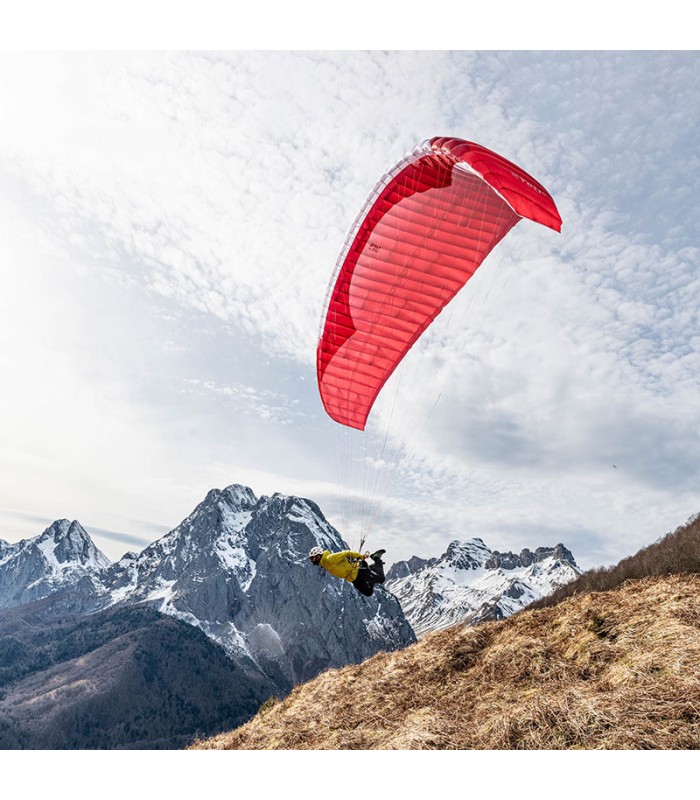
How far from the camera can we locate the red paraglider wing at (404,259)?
1219 cm

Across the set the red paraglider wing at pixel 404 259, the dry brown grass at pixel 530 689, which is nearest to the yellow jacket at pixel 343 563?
the dry brown grass at pixel 530 689

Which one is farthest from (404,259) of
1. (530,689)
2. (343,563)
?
(530,689)

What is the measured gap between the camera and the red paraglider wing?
12188 millimetres

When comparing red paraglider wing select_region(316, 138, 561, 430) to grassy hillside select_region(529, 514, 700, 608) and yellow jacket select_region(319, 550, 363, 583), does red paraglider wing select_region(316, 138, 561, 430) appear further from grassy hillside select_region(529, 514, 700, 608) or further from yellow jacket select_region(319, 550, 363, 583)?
grassy hillside select_region(529, 514, 700, 608)

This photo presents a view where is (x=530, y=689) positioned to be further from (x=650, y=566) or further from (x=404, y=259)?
(x=404, y=259)

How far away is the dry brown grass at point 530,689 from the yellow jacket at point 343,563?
209 cm

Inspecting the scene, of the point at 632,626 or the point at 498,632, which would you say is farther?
the point at 498,632

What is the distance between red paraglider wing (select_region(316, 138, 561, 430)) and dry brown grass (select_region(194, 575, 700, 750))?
6.67 metres

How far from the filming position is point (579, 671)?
8812 millimetres

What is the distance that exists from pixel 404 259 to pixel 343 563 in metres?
7.09

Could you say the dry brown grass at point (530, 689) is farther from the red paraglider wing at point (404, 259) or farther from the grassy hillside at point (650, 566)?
the red paraglider wing at point (404, 259)
